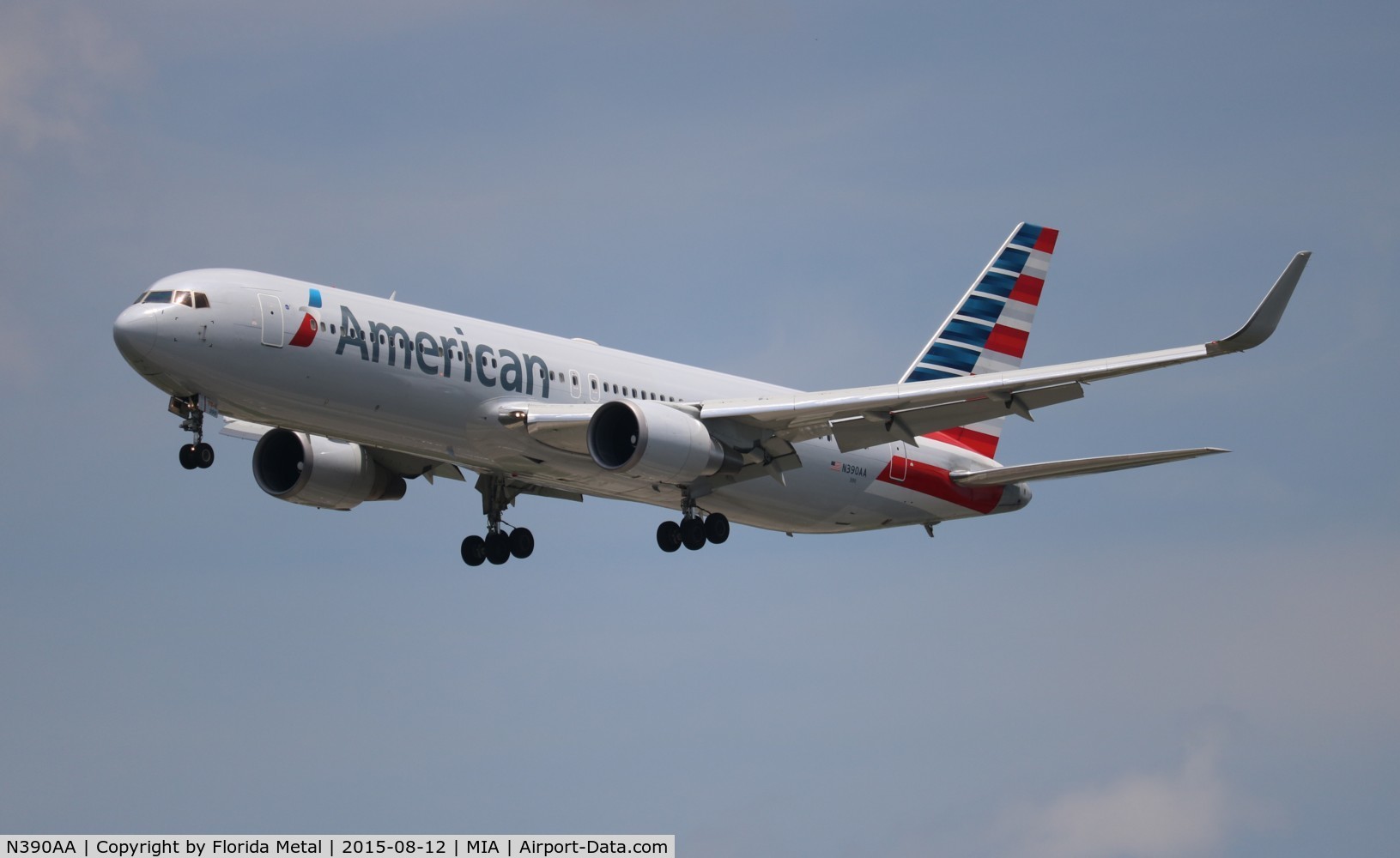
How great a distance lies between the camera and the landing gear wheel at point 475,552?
44781 mm

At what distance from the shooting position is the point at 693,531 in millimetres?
41031

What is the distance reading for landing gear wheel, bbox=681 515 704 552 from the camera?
4100 cm

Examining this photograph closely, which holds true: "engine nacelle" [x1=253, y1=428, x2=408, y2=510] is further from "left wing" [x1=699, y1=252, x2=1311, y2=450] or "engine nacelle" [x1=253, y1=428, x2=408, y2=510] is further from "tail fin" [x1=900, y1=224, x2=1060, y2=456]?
"tail fin" [x1=900, y1=224, x2=1060, y2=456]

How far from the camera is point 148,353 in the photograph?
110 feet

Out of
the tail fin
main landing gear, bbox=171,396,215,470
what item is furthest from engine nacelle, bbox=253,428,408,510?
the tail fin

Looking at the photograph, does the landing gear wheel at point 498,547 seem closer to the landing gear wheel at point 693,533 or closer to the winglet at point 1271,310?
the landing gear wheel at point 693,533

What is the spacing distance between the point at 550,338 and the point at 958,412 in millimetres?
9425

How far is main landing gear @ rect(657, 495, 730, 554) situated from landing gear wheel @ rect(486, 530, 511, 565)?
4.96 m

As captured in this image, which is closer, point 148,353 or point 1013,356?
point 148,353

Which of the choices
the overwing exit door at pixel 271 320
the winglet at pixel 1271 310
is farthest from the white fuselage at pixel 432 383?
the winglet at pixel 1271 310

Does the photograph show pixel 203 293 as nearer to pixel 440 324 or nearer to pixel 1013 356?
pixel 440 324

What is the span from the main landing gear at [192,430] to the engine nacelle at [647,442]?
7988mm

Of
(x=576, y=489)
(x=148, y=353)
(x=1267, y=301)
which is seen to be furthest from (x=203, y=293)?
(x=1267, y=301)

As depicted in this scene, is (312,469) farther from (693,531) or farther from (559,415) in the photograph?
(693,531)
